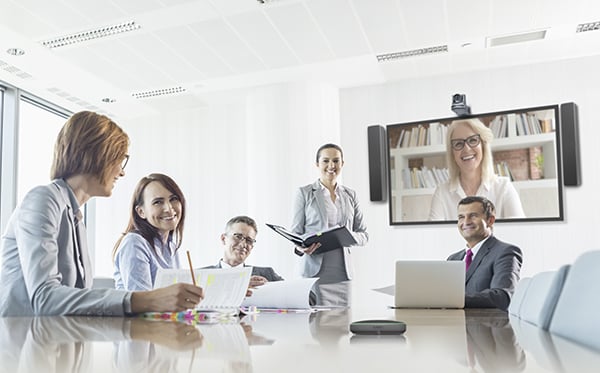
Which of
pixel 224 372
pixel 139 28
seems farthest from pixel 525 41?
pixel 224 372

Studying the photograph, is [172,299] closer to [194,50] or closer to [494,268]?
[494,268]

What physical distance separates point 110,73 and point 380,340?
16.9 ft

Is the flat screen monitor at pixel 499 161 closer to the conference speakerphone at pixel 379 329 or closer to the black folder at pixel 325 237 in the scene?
the black folder at pixel 325 237

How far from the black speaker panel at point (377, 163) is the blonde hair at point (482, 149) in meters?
0.67

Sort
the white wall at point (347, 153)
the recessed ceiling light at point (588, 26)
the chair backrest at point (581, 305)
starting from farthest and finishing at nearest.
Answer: the white wall at point (347, 153)
the recessed ceiling light at point (588, 26)
the chair backrest at point (581, 305)

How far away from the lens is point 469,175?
549 cm

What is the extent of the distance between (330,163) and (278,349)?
341 cm

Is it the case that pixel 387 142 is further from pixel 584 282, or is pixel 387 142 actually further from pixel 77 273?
pixel 584 282

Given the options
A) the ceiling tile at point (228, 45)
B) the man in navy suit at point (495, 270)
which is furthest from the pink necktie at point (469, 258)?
the ceiling tile at point (228, 45)

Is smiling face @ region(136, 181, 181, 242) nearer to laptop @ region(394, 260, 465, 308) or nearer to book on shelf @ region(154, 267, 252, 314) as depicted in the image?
book on shelf @ region(154, 267, 252, 314)

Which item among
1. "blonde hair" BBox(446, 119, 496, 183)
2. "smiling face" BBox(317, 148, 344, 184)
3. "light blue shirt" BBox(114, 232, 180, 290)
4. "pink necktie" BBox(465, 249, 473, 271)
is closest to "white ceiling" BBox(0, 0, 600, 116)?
"blonde hair" BBox(446, 119, 496, 183)

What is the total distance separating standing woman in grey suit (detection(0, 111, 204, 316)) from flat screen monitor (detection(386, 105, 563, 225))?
4157mm

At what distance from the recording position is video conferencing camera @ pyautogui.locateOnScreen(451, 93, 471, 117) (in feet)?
18.1

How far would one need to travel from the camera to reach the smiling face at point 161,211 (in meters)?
2.26
